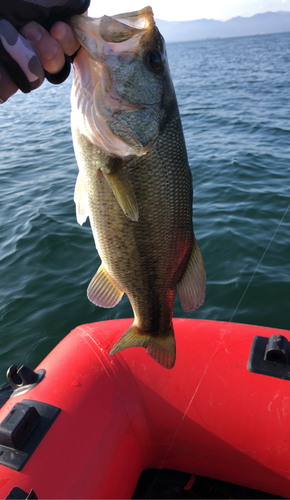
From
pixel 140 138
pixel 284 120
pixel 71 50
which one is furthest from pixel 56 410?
pixel 284 120

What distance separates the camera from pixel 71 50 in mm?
1687

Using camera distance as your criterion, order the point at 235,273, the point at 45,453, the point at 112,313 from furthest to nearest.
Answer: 1. the point at 235,273
2. the point at 112,313
3. the point at 45,453

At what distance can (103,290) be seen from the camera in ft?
7.41

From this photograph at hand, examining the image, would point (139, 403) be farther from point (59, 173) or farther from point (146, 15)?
point (59, 173)

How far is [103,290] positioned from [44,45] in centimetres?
136

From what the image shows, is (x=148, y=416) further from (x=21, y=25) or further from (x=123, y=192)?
(x=21, y=25)

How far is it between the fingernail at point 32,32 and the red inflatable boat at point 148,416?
214 centimetres

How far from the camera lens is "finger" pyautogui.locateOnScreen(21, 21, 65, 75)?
153 centimetres

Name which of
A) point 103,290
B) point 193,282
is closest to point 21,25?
point 103,290

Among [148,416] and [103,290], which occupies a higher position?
[103,290]

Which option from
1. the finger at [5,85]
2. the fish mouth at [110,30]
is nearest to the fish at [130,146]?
the fish mouth at [110,30]

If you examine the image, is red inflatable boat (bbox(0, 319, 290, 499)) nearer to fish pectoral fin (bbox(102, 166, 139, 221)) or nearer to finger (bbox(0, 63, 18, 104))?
fish pectoral fin (bbox(102, 166, 139, 221))

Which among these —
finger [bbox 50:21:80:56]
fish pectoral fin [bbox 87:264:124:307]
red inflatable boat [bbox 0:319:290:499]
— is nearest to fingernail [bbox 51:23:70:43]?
finger [bbox 50:21:80:56]

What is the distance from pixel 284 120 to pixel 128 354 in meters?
11.5
